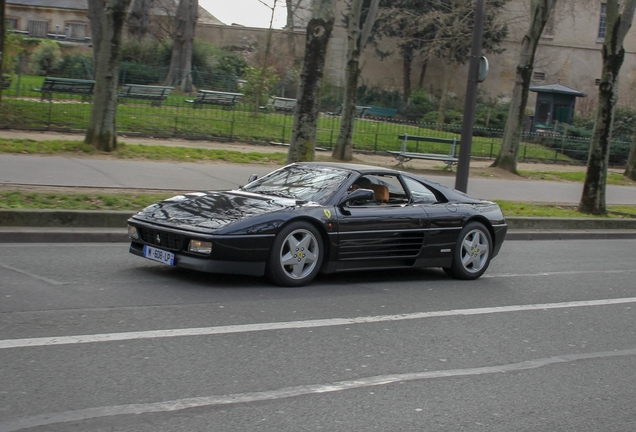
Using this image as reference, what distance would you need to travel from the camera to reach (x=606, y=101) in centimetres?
1803

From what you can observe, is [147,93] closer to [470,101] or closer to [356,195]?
[470,101]

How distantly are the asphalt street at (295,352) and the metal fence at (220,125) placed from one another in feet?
47.8

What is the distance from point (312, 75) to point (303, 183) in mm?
7429

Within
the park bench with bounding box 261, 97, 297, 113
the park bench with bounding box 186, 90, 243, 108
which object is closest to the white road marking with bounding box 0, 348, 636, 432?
the park bench with bounding box 186, 90, 243, 108

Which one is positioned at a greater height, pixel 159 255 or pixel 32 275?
pixel 159 255

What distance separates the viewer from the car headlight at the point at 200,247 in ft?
25.5

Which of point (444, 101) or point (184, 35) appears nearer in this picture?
point (184, 35)

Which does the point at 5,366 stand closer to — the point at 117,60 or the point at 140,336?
the point at 140,336

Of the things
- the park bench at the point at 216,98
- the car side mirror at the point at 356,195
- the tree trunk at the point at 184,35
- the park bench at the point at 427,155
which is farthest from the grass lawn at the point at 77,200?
the tree trunk at the point at 184,35

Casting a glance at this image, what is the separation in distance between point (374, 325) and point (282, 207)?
1725mm

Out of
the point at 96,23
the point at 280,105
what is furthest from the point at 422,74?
the point at 96,23

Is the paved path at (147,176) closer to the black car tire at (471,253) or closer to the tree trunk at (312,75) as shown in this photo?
the tree trunk at (312,75)

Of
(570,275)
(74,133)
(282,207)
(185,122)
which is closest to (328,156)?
(185,122)

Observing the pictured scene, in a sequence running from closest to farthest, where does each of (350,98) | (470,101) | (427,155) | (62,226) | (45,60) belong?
1. (62,226)
2. (470,101)
3. (350,98)
4. (427,155)
5. (45,60)
